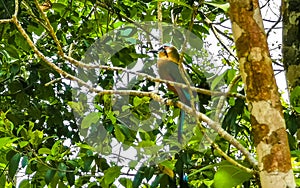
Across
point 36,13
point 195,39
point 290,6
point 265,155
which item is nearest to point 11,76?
point 36,13

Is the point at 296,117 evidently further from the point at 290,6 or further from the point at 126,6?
the point at 126,6

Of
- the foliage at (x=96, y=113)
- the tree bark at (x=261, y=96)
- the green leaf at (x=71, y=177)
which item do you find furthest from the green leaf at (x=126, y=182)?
the tree bark at (x=261, y=96)

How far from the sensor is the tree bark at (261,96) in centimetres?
62

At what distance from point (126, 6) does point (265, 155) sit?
91 centimetres

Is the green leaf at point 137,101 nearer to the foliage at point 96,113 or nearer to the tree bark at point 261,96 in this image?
the foliage at point 96,113

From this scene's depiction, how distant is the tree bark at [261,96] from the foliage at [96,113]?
0.17 m

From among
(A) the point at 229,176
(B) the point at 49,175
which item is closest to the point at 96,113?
(B) the point at 49,175

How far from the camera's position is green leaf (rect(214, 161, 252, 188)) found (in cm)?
71

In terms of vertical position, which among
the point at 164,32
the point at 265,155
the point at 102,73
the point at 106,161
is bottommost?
the point at 106,161

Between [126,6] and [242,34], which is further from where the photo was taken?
[126,6]

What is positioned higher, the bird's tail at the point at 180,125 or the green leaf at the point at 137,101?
the green leaf at the point at 137,101

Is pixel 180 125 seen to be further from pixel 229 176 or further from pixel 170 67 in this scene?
pixel 229 176

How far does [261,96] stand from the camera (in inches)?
25.9

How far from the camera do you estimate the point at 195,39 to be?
128 cm
